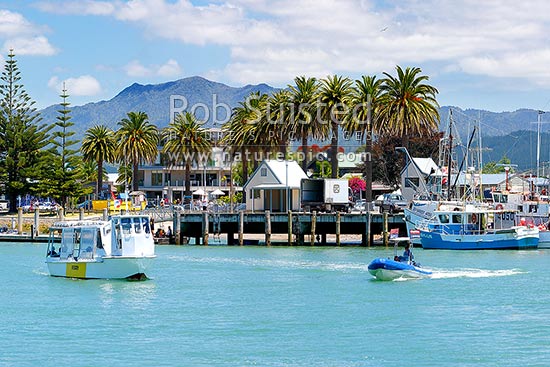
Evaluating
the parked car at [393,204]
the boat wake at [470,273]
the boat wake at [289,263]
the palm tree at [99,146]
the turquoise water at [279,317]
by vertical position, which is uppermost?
the palm tree at [99,146]

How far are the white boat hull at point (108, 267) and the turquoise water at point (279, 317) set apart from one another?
620mm

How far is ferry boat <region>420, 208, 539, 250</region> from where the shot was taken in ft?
266

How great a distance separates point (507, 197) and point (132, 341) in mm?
69841

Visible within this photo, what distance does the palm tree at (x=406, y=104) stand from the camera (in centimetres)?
9462

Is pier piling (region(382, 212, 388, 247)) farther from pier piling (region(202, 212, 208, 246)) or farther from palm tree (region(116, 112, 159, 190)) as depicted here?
palm tree (region(116, 112, 159, 190))

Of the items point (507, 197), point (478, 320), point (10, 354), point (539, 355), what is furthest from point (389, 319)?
point (507, 197)

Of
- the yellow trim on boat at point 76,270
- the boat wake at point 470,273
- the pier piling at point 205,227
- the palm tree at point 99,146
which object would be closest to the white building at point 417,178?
the pier piling at point 205,227

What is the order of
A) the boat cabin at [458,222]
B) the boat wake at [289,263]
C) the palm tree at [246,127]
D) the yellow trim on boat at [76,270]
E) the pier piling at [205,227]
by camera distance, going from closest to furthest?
the yellow trim on boat at [76,270] < the boat wake at [289,263] < the boat cabin at [458,222] < the pier piling at [205,227] < the palm tree at [246,127]

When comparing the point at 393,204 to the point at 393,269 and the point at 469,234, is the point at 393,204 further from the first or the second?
the point at 393,269

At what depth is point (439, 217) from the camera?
82188 mm

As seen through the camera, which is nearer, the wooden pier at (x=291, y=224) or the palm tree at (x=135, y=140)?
the wooden pier at (x=291, y=224)

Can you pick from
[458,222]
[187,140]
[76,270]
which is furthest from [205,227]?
[187,140]

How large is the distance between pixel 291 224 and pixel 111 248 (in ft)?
104

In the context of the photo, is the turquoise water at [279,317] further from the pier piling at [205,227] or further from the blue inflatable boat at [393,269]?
the pier piling at [205,227]
